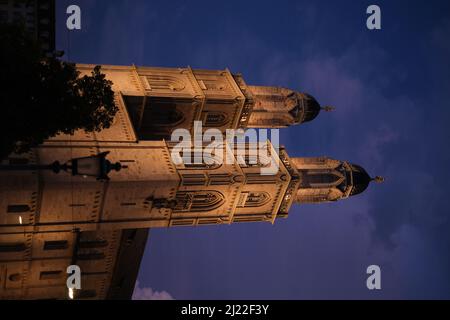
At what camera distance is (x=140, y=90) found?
47.8m

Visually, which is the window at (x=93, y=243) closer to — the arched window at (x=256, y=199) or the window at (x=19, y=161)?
the window at (x=19, y=161)

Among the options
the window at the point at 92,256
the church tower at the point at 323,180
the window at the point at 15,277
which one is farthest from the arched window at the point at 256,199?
the window at the point at 15,277

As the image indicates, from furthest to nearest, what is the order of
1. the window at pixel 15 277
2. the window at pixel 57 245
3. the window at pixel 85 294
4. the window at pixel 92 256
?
the window at pixel 85 294, the window at pixel 92 256, the window at pixel 15 277, the window at pixel 57 245

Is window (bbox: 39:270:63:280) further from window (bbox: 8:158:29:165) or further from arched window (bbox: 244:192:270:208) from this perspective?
arched window (bbox: 244:192:270:208)

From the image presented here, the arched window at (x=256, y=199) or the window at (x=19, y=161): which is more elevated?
the arched window at (x=256, y=199)

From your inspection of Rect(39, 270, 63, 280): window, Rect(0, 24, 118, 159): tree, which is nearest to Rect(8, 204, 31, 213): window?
Rect(0, 24, 118, 159): tree

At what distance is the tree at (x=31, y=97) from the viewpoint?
1094 inches

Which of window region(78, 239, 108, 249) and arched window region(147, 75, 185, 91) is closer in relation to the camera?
window region(78, 239, 108, 249)

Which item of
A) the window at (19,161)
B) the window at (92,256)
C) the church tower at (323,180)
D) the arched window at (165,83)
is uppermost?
the arched window at (165,83)

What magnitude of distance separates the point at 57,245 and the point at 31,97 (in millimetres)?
14954

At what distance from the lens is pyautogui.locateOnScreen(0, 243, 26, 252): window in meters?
38.8

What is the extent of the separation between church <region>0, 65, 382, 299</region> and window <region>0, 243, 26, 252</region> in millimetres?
78

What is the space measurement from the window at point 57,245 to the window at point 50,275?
111 inches

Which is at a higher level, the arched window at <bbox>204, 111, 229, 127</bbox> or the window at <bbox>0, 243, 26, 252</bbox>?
the arched window at <bbox>204, 111, 229, 127</bbox>
